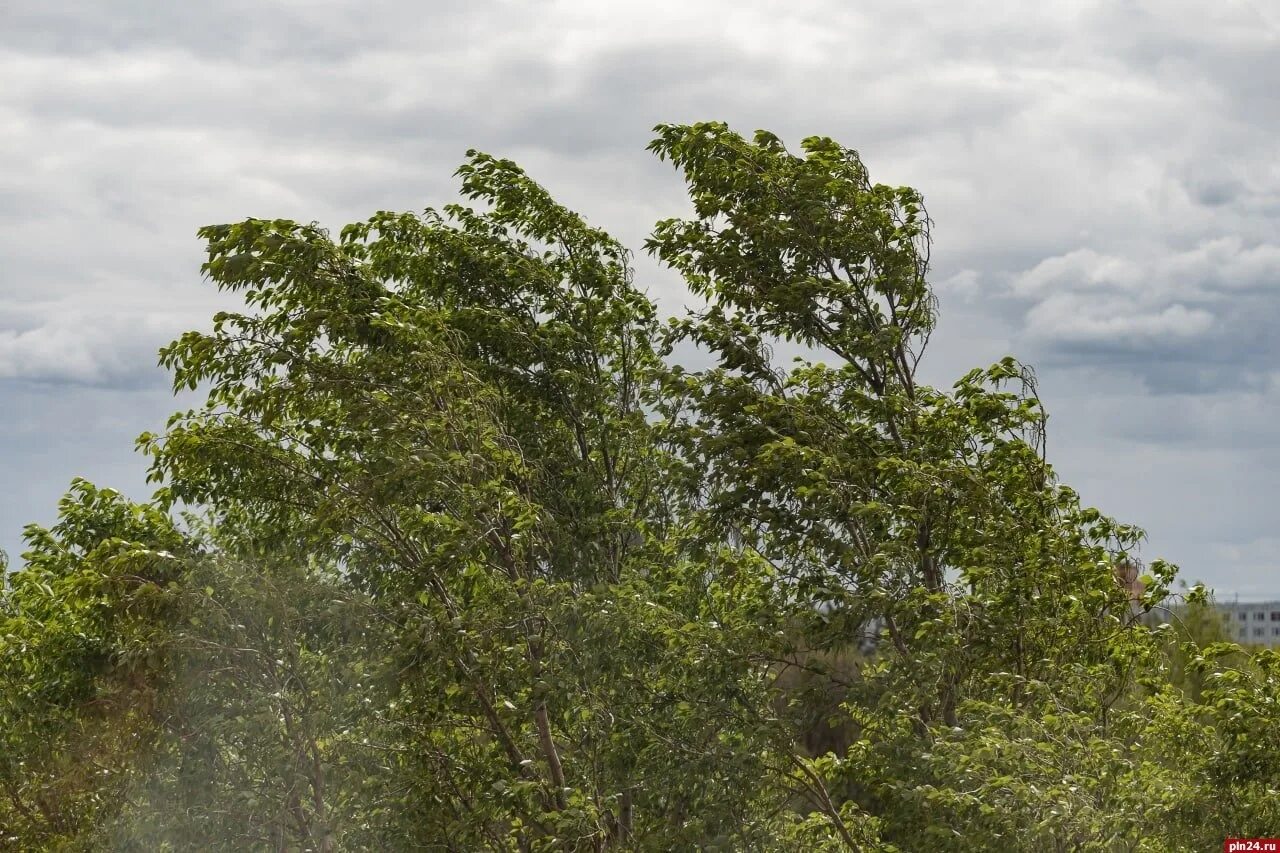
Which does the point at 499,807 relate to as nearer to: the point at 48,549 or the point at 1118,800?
the point at 1118,800

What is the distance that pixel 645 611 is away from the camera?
1243 cm

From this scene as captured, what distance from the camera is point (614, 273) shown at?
17297 millimetres

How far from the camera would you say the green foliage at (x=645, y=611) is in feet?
39.9

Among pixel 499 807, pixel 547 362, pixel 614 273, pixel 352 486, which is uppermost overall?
pixel 614 273

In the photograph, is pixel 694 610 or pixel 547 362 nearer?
pixel 694 610

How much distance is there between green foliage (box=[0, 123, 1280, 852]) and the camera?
39.9 ft

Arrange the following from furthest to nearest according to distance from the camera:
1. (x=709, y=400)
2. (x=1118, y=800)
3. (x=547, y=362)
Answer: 1. (x=547, y=362)
2. (x=709, y=400)
3. (x=1118, y=800)

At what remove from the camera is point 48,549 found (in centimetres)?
1722

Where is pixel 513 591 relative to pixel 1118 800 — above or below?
above

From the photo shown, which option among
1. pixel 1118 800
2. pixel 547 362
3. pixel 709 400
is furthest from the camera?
pixel 547 362

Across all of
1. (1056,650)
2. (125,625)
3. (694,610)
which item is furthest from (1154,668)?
(125,625)

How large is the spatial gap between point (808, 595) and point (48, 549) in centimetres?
973

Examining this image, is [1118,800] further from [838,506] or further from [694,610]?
[694,610]

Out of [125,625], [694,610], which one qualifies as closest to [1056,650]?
[694,610]
